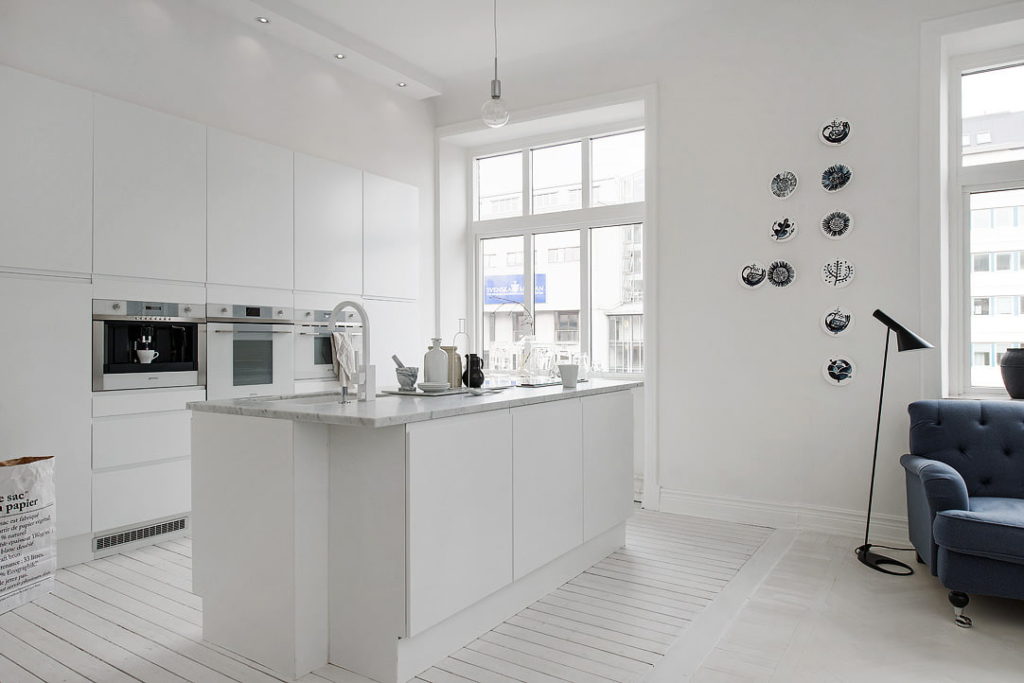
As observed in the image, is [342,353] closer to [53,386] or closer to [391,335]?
[391,335]

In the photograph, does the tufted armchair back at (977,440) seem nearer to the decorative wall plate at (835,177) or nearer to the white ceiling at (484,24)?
the decorative wall plate at (835,177)

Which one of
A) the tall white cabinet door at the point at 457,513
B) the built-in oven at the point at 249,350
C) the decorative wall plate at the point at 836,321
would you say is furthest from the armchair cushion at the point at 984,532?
the built-in oven at the point at 249,350

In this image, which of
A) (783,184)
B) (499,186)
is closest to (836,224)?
(783,184)

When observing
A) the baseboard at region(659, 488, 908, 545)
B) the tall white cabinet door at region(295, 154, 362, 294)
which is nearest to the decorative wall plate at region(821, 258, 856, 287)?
the baseboard at region(659, 488, 908, 545)

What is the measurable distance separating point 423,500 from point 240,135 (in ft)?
9.38

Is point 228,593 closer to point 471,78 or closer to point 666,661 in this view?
point 666,661

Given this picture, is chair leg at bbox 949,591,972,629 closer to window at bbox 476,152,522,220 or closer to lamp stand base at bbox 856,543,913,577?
lamp stand base at bbox 856,543,913,577

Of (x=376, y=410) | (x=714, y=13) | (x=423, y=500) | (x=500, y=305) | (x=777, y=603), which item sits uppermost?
(x=714, y=13)

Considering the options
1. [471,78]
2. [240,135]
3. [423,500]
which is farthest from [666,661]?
[471,78]

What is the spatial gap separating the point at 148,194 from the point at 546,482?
8.43 feet

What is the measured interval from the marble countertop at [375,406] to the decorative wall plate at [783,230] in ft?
6.08

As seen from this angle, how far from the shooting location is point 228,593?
2.45 m

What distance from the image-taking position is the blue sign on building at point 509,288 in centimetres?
561

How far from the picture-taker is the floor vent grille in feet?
11.4
